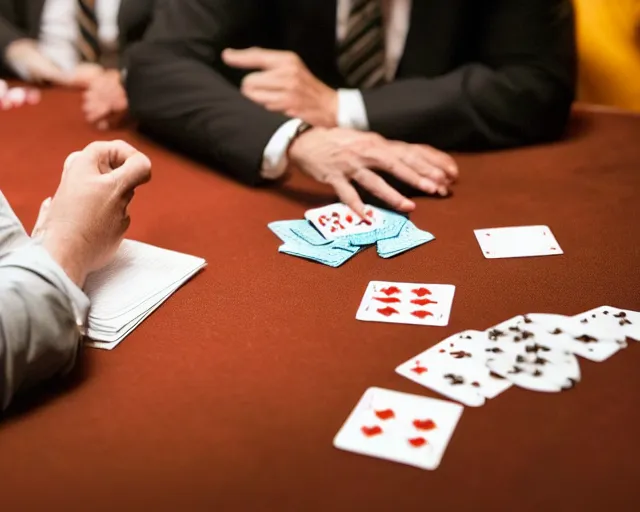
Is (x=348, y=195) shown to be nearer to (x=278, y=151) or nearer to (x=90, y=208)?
(x=278, y=151)

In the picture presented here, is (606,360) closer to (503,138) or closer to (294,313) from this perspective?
(294,313)

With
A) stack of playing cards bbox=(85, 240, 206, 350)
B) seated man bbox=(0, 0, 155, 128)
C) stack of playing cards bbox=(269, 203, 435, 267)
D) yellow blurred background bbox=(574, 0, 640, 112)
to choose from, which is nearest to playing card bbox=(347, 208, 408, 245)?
stack of playing cards bbox=(269, 203, 435, 267)

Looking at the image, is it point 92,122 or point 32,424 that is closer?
point 32,424

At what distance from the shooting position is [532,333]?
971mm

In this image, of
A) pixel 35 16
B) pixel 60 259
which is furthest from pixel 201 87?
pixel 35 16

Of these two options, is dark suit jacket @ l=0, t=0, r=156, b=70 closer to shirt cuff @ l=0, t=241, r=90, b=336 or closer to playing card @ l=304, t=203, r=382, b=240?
playing card @ l=304, t=203, r=382, b=240

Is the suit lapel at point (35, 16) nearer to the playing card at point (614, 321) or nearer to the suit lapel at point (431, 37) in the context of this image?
the suit lapel at point (431, 37)

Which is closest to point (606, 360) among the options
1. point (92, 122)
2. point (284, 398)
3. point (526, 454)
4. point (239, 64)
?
point (526, 454)

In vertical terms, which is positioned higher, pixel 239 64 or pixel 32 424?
pixel 239 64

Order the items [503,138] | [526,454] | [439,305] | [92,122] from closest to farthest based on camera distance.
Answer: [526,454] → [439,305] → [503,138] → [92,122]

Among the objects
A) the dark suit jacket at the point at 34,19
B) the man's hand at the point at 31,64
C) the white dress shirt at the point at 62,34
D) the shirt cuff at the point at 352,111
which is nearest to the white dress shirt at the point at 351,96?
the shirt cuff at the point at 352,111

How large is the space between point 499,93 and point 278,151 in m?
0.56

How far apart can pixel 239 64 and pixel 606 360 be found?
1.11 metres

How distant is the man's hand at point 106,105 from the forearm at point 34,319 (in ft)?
3.35
